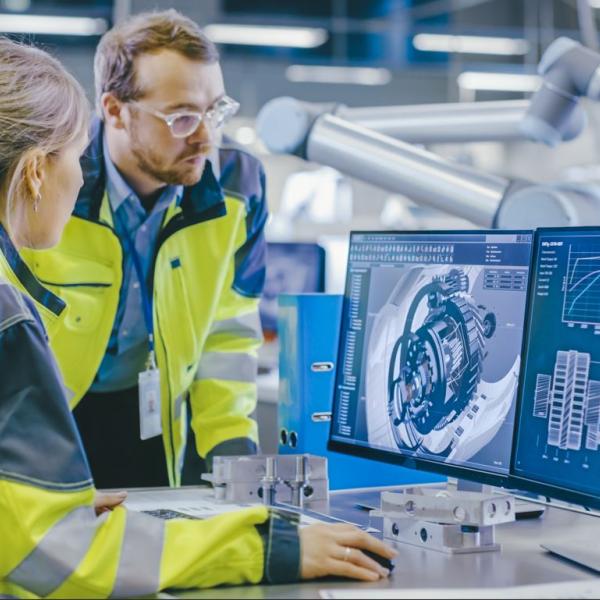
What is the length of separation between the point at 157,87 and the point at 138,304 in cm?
40

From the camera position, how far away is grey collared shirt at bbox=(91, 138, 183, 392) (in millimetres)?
2172

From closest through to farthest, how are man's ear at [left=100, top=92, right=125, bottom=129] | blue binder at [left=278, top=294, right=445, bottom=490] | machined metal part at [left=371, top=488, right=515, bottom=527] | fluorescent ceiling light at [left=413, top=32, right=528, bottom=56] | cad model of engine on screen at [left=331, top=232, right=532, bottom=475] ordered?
machined metal part at [left=371, top=488, right=515, bottom=527] → cad model of engine on screen at [left=331, top=232, right=532, bottom=475] → blue binder at [left=278, top=294, right=445, bottom=490] → man's ear at [left=100, top=92, right=125, bottom=129] → fluorescent ceiling light at [left=413, top=32, right=528, bottom=56]

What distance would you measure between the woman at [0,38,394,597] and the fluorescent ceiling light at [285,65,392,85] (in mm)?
9909

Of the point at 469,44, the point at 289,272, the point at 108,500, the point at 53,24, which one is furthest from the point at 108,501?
the point at 469,44

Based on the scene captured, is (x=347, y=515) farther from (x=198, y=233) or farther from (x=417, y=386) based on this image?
(x=198, y=233)

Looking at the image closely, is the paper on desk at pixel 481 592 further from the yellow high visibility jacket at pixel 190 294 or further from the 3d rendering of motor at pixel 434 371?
the yellow high visibility jacket at pixel 190 294

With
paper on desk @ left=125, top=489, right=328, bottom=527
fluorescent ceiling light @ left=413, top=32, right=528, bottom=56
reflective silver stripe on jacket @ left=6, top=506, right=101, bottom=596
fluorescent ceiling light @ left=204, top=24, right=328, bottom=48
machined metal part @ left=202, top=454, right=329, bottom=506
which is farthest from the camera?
fluorescent ceiling light @ left=413, top=32, right=528, bottom=56

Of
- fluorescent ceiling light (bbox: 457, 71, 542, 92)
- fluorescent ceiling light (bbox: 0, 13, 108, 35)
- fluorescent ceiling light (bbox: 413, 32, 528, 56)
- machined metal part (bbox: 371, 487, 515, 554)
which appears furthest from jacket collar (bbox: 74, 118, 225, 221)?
fluorescent ceiling light (bbox: 457, 71, 542, 92)

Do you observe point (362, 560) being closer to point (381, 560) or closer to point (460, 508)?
point (381, 560)

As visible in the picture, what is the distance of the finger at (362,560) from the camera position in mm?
1332

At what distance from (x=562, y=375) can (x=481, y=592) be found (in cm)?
31

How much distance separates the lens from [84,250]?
2.14 metres

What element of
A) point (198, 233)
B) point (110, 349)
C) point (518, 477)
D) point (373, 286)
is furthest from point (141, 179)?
point (518, 477)

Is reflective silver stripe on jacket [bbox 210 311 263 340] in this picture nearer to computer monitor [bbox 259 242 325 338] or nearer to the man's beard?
the man's beard
